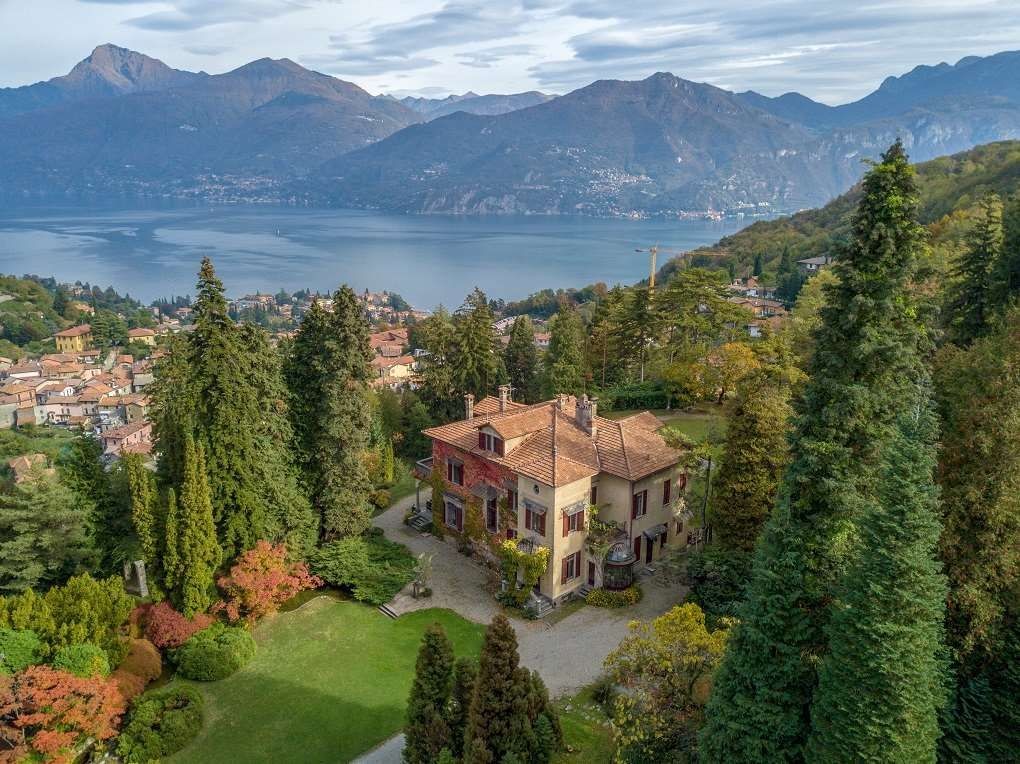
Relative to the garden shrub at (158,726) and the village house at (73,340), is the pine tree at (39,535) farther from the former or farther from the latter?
the village house at (73,340)

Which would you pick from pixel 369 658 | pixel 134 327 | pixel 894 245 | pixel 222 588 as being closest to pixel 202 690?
pixel 222 588

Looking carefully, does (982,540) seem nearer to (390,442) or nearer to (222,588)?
(222,588)

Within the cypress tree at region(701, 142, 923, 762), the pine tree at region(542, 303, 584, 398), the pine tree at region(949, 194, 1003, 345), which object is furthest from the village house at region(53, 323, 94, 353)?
the cypress tree at region(701, 142, 923, 762)

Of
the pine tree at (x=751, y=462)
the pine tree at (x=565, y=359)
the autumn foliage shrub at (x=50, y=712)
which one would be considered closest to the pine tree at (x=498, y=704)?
the autumn foliage shrub at (x=50, y=712)

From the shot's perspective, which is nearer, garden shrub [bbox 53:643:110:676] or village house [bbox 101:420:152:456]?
garden shrub [bbox 53:643:110:676]

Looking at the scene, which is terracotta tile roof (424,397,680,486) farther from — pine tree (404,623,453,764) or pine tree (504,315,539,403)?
pine tree (504,315,539,403)
